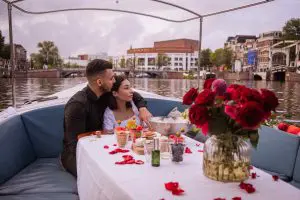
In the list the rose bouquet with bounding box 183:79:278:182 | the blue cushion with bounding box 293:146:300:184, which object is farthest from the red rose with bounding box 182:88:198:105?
the blue cushion with bounding box 293:146:300:184

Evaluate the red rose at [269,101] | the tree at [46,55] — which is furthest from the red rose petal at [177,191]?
the tree at [46,55]

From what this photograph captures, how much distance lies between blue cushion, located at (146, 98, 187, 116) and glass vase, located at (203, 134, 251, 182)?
239 cm

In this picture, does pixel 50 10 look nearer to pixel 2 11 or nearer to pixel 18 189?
pixel 2 11

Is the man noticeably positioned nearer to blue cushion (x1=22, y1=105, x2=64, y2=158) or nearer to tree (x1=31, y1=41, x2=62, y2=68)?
blue cushion (x1=22, y1=105, x2=64, y2=158)

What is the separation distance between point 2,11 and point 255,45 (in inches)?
2583

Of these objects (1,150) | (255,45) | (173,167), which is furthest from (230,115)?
(255,45)

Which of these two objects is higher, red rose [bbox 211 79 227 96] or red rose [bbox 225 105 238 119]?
red rose [bbox 211 79 227 96]

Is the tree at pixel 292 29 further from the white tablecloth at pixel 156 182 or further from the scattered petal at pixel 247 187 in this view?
the scattered petal at pixel 247 187

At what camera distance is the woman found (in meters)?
2.49

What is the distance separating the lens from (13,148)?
2.50 meters

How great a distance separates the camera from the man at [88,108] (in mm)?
2201

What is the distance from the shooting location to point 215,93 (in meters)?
1.24

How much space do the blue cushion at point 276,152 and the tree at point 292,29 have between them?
52492 mm

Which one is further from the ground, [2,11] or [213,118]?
[2,11]
